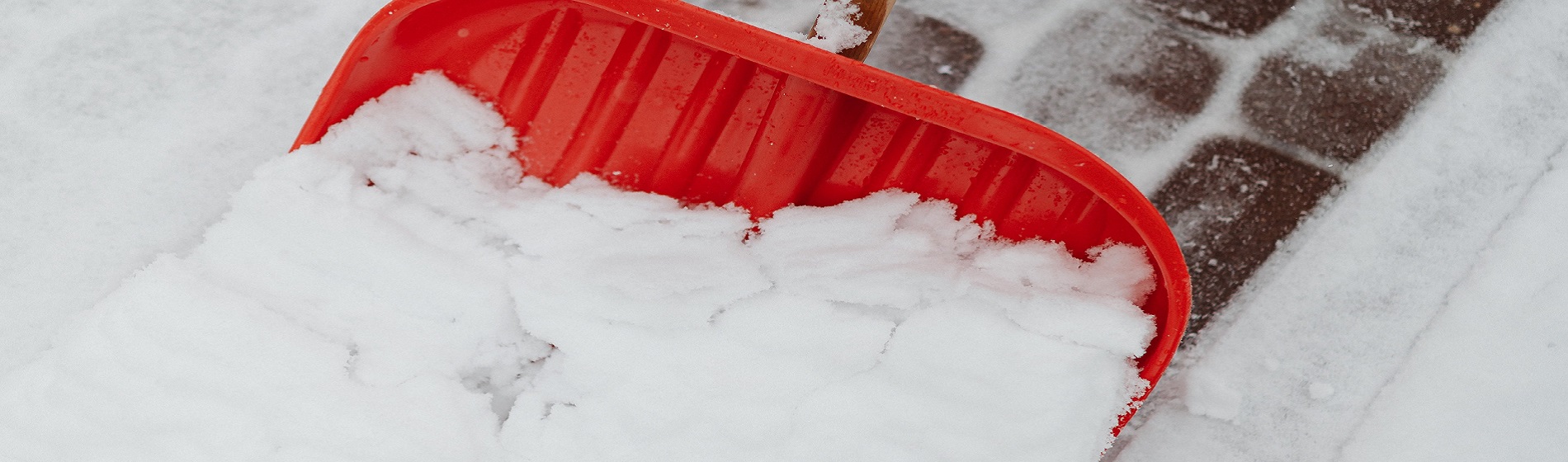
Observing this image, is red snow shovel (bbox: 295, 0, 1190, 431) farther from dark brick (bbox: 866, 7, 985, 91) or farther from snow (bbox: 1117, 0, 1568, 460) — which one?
snow (bbox: 1117, 0, 1568, 460)

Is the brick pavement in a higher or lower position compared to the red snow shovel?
higher

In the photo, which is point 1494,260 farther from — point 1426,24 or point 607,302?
point 607,302

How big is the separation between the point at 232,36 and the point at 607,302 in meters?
0.77

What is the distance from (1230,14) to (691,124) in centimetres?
83

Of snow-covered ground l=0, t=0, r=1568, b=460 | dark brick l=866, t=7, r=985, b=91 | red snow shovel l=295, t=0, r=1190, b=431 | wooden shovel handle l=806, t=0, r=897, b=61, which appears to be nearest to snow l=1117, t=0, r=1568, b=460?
snow-covered ground l=0, t=0, r=1568, b=460

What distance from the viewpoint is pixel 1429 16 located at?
3.70ft

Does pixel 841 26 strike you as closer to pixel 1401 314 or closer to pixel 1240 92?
pixel 1240 92

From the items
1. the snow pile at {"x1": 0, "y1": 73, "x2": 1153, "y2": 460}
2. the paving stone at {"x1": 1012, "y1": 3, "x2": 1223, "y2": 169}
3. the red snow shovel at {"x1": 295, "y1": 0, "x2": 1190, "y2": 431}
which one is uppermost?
the paving stone at {"x1": 1012, "y1": 3, "x2": 1223, "y2": 169}

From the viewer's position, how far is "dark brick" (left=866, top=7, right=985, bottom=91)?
1.15 m

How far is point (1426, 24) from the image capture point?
113cm

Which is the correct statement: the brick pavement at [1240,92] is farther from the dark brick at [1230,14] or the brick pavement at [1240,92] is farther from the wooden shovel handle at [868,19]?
the wooden shovel handle at [868,19]

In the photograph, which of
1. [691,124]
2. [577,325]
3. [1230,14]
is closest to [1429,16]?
[1230,14]

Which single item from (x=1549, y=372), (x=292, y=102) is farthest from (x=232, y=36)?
(x=1549, y=372)

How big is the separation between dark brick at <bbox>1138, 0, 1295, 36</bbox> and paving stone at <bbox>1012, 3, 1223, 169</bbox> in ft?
0.11
